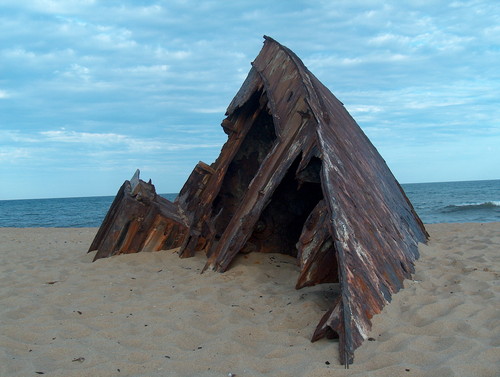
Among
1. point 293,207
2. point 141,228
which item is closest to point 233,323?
point 293,207

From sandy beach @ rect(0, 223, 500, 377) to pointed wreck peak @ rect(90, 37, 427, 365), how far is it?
0.17 meters

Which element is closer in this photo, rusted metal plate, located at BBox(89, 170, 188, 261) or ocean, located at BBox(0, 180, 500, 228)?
rusted metal plate, located at BBox(89, 170, 188, 261)

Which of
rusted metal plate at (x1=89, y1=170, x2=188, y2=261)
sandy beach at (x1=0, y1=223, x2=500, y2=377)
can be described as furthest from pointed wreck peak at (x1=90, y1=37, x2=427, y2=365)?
sandy beach at (x1=0, y1=223, x2=500, y2=377)

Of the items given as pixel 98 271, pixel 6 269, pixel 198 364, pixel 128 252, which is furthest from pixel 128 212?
pixel 198 364

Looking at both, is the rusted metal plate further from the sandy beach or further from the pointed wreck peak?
the sandy beach

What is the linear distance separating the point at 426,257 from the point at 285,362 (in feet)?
8.89

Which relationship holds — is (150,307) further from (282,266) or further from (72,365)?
(282,266)

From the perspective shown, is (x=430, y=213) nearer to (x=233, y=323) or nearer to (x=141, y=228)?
Result: (x=141, y=228)

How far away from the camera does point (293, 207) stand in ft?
16.1

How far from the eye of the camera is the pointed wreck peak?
2.85 meters

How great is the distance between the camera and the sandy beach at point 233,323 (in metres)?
2.36

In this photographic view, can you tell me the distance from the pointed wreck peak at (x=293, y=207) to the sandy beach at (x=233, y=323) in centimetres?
17

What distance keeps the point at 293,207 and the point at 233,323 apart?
2013 millimetres

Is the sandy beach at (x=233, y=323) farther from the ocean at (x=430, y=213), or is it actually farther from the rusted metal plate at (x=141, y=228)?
the ocean at (x=430, y=213)
